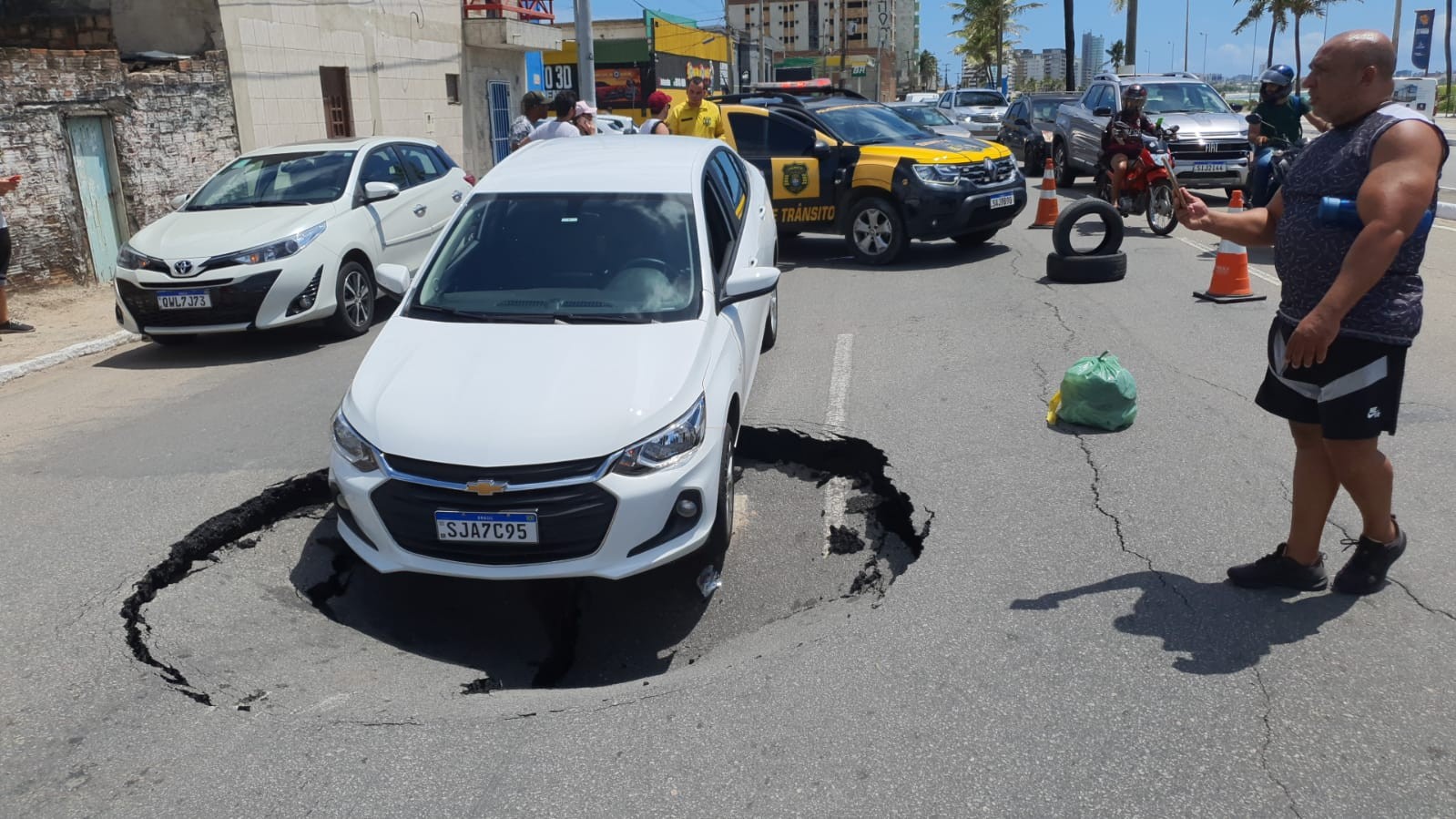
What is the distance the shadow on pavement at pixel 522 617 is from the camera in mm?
4379

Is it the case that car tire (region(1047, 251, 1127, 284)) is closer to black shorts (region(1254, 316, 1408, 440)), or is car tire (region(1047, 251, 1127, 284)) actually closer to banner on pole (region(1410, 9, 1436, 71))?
black shorts (region(1254, 316, 1408, 440))

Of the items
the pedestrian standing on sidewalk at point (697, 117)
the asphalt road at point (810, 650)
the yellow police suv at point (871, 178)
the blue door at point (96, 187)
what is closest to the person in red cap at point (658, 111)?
the pedestrian standing on sidewalk at point (697, 117)

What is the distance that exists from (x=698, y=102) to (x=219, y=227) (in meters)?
4.92

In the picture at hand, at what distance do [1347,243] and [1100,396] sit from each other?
2463 millimetres

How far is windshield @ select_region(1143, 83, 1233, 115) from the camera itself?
54.4 feet

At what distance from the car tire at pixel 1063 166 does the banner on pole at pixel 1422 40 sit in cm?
3270

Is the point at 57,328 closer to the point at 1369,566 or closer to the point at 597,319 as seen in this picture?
the point at 597,319

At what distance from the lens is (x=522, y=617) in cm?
474

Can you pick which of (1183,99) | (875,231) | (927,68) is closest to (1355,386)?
(875,231)

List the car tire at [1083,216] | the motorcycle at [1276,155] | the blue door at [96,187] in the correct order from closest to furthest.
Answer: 1. the car tire at [1083,216]
2. the motorcycle at [1276,155]
3. the blue door at [96,187]

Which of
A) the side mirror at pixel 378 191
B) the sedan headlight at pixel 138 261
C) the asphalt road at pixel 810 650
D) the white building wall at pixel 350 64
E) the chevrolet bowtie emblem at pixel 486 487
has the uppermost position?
the white building wall at pixel 350 64

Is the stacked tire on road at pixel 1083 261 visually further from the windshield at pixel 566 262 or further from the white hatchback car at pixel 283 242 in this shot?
the white hatchback car at pixel 283 242

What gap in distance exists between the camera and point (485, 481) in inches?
158

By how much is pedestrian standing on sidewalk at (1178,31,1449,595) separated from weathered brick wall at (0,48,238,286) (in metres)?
12.0
